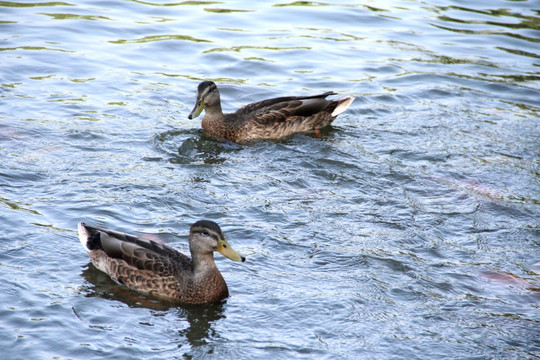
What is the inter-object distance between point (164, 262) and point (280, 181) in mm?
2910

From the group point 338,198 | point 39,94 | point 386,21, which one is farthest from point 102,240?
point 386,21

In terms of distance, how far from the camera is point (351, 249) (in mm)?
8273

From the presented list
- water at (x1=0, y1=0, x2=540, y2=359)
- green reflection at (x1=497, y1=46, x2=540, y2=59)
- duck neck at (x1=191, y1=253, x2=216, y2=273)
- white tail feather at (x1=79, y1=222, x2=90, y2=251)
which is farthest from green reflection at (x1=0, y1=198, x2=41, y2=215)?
green reflection at (x1=497, y1=46, x2=540, y2=59)

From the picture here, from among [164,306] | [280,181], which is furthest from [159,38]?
[164,306]

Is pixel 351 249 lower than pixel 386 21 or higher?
lower

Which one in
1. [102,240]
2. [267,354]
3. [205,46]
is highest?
[205,46]

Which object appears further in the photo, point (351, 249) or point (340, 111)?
point (340, 111)

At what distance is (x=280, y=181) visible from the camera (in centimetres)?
1009

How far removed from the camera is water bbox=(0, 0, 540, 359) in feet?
22.4

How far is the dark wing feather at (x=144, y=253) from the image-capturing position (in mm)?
7539

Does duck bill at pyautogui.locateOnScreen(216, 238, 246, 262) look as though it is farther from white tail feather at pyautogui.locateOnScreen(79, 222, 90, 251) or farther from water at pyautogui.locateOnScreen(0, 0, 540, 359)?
white tail feather at pyautogui.locateOnScreen(79, 222, 90, 251)

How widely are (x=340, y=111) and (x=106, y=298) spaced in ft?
20.7

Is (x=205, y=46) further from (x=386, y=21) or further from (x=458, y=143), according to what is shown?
(x=458, y=143)

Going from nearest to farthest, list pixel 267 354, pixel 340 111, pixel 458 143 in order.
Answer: pixel 267 354 < pixel 458 143 < pixel 340 111
